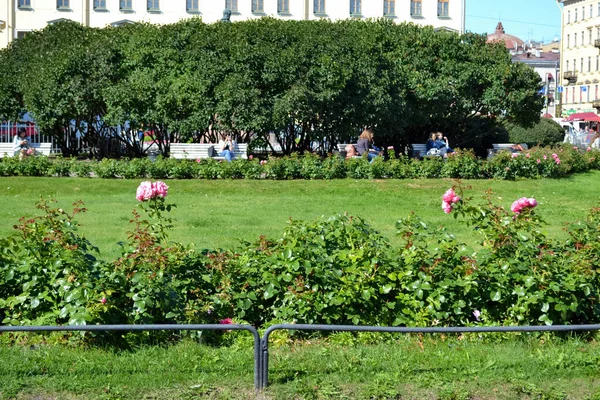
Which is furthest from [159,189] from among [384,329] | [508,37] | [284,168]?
[508,37]

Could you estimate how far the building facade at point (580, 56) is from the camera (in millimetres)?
90125

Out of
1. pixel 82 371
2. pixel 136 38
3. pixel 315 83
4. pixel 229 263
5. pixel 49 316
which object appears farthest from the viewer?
pixel 136 38

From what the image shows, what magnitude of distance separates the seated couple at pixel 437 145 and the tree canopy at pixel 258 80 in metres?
0.65

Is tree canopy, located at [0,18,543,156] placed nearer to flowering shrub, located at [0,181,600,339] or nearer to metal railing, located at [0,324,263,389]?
flowering shrub, located at [0,181,600,339]

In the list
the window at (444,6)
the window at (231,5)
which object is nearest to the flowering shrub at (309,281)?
the window at (231,5)

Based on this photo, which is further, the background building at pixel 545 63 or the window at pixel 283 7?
the background building at pixel 545 63

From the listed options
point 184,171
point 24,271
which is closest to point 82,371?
point 24,271

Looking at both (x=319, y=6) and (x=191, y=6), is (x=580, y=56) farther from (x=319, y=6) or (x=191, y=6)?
(x=191, y=6)

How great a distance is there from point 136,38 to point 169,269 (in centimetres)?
2056

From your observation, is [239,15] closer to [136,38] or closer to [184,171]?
[136,38]

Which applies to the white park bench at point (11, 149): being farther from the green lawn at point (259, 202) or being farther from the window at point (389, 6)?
the window at point (389, 6)

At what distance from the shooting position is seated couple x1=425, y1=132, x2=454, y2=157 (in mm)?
27156

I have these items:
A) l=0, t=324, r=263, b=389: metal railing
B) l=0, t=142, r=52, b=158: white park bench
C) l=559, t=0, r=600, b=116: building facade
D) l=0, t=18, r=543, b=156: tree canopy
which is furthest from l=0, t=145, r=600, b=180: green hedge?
l=559, t=0, r=600, b=116: building facade

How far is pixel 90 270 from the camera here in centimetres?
689
